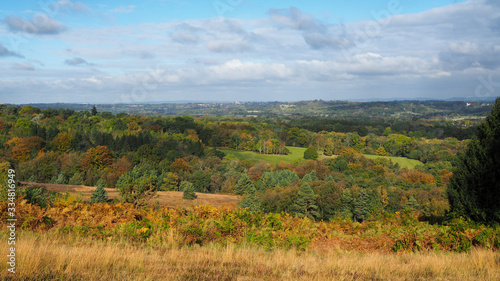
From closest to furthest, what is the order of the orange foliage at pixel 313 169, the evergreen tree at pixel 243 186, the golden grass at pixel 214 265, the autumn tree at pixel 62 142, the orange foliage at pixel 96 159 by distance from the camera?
the golden grass at pixel 214 265 < the evergreen tree at pixel 243 186 < the orange foliage at pixel 313 169 < the orange foliage at pixel 96 159 < the autumn tree at pixel 62 142

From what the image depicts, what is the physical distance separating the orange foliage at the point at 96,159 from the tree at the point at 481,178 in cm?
6369

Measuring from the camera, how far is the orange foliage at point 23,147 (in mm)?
64625

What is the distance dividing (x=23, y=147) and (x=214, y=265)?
75.2 m

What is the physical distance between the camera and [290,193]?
1451 inches

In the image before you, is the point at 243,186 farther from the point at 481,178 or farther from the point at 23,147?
the point at 23,147

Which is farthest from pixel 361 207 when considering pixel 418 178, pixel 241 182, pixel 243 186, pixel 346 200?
pixel 418 178

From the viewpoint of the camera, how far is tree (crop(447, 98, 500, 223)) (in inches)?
344

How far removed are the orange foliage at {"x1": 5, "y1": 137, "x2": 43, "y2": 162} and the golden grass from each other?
71.4 m

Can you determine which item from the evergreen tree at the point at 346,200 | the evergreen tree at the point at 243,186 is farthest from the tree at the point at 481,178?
the evergreen tree at the point at 243,186

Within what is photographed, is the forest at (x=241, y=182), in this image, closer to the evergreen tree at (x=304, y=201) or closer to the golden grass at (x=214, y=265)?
the evergreen tree at (x=304, y=201)

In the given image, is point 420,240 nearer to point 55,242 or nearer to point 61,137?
point 55,242

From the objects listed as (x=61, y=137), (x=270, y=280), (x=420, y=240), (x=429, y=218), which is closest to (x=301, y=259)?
(x=270, y=280)

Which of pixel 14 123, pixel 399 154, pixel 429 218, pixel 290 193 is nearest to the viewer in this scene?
pixel 429 218

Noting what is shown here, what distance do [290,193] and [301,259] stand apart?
31484 millimetres
